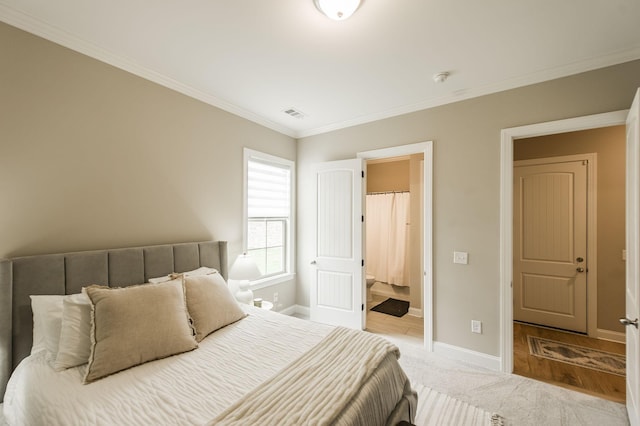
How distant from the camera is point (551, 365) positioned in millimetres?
2648

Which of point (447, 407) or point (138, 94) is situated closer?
point (447, 407)

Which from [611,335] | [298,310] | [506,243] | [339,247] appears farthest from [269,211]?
[611,335]

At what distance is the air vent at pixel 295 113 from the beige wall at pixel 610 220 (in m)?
3.57

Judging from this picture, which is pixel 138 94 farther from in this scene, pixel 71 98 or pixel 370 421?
pixel 370 421

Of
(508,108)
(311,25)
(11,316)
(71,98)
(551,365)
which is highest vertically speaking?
(311,25)

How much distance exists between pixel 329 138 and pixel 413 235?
1.94m

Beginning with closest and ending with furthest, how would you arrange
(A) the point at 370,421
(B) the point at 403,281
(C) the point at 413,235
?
(A) the point at 370,421 → (C) the point at 413,235 → (B) the point at 403,281

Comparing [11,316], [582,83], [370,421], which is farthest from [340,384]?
[582,83]

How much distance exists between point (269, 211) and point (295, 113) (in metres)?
1.33

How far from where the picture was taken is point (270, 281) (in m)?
3.57

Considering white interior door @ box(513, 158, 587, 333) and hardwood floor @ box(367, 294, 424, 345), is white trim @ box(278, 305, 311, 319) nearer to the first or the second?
hardwood floor @ box(367, 294, 424, 345)

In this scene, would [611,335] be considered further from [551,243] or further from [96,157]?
[96,157]

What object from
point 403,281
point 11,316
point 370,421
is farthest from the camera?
point 403,281

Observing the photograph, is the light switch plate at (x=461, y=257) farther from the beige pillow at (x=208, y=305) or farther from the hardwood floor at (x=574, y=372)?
the beige pillow at (x=208, y=305)
